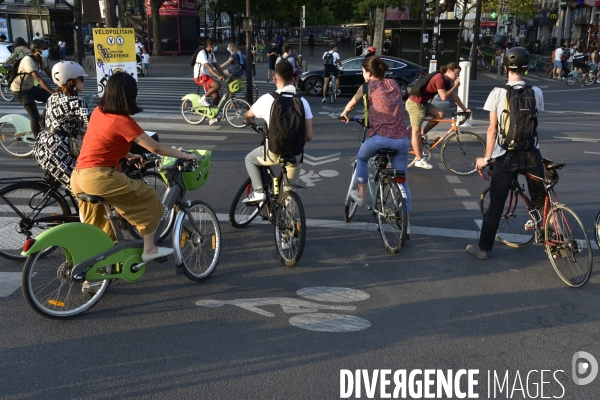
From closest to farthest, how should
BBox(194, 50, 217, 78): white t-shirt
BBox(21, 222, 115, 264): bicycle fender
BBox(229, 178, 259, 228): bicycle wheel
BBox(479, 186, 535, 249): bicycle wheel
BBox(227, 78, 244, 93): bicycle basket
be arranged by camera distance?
1. BBox(21, 222, 115, 264): bicycle fender
2. BBox(479, 186, 535, 249): bicycle wheel
3. BBox(229, 178, 259, 228): bicycle wheel
4. BBox(227, 78, 244, 93): bicycle basket
5. BBox(194, 50, 217, 78): white t-shirt

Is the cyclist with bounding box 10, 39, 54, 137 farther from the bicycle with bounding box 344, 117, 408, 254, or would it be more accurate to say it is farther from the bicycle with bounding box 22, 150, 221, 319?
the bicycle with bounding box 344, 117, 408, 254

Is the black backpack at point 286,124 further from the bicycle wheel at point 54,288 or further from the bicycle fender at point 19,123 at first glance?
the bicycle fender at point 19,123

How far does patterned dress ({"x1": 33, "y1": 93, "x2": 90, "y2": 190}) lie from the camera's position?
570 cm

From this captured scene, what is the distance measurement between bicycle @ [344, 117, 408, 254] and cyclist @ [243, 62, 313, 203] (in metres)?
0.84

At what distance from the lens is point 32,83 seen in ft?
33.8

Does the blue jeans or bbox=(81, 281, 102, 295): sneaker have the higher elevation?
the blue jeans

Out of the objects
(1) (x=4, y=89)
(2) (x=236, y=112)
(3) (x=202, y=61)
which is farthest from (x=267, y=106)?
(1) (x=4, y=89)

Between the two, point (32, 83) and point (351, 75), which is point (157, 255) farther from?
point (351, 75)

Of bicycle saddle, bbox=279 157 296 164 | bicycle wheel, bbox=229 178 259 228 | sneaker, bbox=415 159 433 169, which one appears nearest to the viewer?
bicycle saddle, bbox=279 157 296 164

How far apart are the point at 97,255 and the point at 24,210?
1465mm

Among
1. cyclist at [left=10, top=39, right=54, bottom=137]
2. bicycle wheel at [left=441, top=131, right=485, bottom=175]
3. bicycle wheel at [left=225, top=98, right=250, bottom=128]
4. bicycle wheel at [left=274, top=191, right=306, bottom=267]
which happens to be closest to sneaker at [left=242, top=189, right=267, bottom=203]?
bicycle wheel at [left=274, top=191, right=306, bottom=267]

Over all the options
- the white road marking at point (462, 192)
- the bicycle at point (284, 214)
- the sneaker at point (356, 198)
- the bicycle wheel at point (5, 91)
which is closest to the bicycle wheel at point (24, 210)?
the bicycle at point (284, 214)

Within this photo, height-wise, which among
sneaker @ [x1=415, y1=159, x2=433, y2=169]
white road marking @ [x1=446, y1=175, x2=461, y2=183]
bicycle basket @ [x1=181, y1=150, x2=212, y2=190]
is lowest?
white road marking @ [x1=446, y1=175, x2=461, y2=183]

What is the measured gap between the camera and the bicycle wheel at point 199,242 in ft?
17.6
